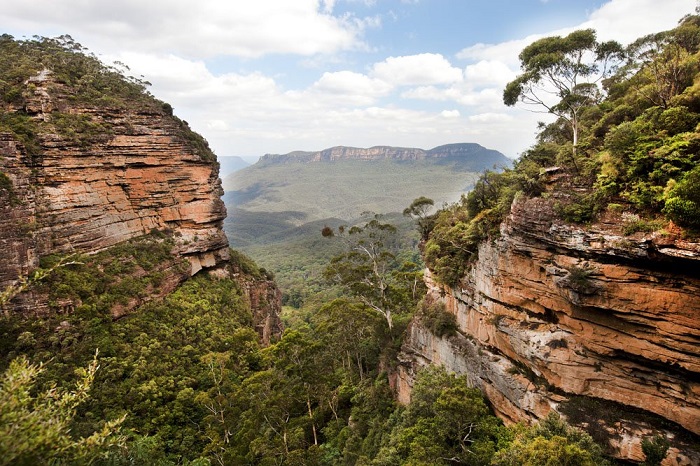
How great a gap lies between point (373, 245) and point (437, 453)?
15.2m

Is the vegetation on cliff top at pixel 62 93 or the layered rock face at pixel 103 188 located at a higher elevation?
the vegetation on cliff top at pixel 62 93

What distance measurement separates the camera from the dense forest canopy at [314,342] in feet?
30.6

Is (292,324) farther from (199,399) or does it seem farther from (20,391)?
(20,391)

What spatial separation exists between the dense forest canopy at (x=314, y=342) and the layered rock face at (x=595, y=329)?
0.74 metres

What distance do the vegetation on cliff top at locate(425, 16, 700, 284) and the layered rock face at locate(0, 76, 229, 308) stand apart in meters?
28.7

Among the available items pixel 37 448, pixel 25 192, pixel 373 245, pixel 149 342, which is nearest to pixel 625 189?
pixel 37 448

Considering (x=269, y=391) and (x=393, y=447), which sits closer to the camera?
(x=393, y=447)

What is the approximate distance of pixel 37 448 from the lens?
191 inches

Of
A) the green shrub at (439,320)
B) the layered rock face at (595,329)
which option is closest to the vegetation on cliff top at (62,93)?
the green shrub at (439,320)

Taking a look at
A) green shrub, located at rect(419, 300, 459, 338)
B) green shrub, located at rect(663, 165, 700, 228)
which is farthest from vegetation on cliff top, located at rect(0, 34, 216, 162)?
green shrub, located at rect(663, 165, 700, 228)

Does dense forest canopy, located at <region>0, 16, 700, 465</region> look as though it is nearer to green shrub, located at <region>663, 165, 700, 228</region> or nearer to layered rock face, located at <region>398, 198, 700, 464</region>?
→ green shrub, located at <region>663, 165, 700, 228</region>

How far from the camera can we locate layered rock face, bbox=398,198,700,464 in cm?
927

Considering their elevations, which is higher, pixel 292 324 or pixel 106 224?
pixel 106 224

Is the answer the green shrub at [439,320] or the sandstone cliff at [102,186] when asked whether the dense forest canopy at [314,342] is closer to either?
the green shrub at [439,320]
